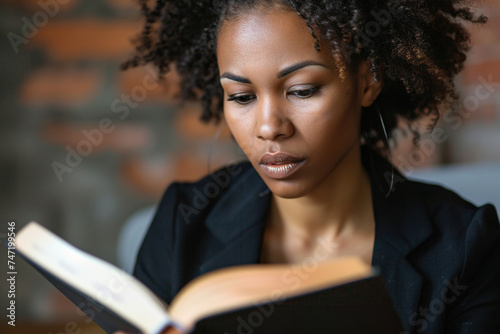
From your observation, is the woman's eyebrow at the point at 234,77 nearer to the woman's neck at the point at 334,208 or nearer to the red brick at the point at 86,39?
the woman's neck at the point at 334,208

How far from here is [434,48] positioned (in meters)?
0.94

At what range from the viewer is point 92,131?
166cm

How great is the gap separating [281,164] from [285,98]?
0.30 feet

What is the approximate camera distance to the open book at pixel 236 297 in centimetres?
56

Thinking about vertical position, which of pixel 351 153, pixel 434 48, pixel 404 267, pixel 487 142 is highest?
pixel 434 48

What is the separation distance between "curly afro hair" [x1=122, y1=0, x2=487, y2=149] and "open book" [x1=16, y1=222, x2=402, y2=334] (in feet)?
1.11

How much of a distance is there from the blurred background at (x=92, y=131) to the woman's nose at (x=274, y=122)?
2.54ft

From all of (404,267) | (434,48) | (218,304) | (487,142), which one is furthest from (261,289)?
(487,142)

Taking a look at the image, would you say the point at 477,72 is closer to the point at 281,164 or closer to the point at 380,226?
the point at 380,226

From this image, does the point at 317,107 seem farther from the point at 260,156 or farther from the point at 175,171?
the point at 175,171

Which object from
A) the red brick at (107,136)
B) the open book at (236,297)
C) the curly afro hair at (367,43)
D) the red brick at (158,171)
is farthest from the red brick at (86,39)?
the open book at (236,297)

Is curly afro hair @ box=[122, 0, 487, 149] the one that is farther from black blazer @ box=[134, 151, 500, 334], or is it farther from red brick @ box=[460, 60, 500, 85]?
red brick @ box=[460, 60, 500, 85]

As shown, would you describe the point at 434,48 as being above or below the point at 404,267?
above

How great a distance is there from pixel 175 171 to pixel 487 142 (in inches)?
34.6
